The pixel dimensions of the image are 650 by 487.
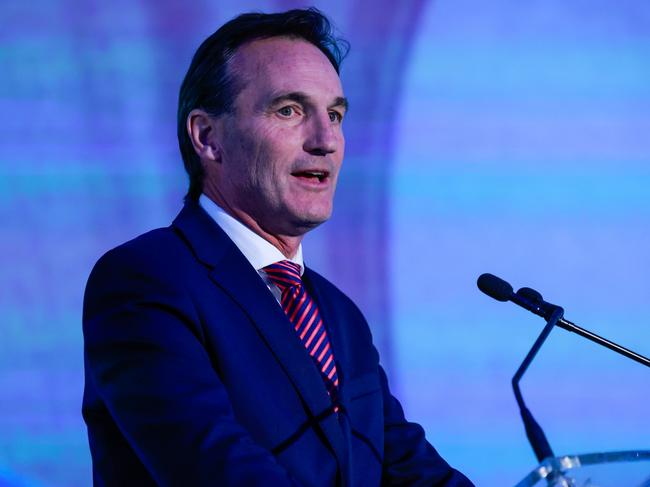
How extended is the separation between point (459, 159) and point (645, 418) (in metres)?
0.86

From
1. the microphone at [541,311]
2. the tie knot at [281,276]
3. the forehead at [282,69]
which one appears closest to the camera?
the microphone at [541,311]

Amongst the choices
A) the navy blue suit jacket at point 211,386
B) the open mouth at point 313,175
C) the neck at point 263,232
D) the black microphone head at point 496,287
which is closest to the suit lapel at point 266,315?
the navy blue suit jacket at point 211,386

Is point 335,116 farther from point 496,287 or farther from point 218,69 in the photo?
point 496,287

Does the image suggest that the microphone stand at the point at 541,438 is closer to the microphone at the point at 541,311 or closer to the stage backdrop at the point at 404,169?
the microphone at the point at 541,311

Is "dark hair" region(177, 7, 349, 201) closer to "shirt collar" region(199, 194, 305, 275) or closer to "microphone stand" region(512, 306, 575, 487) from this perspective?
"shirt collar" region(199, 194, 305, 275)

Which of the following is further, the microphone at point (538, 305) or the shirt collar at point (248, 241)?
the shirt collar at point (248, 241)

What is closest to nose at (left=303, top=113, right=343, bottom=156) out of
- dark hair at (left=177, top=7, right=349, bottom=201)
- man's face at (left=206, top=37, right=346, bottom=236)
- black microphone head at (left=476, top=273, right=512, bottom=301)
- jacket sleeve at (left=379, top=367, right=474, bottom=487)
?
man's face at (left=206, top=37, right=346, bottom=236)

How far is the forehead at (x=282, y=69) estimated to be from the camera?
1822mm

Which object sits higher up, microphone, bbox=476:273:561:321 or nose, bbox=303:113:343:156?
nose, bbox=303:113:343:156

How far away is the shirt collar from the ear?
0.13 meters

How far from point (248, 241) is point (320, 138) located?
25 cm

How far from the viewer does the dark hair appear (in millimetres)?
1864

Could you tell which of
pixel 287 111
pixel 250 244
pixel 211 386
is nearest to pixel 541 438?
pixel 211 386

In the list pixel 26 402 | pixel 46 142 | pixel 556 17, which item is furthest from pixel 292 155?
pixel 556 17
